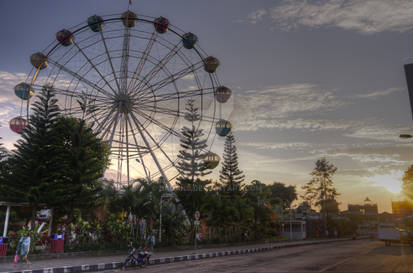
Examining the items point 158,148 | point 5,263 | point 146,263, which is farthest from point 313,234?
point 5,263

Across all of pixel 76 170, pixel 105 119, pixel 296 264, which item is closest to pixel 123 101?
pixel 105 119

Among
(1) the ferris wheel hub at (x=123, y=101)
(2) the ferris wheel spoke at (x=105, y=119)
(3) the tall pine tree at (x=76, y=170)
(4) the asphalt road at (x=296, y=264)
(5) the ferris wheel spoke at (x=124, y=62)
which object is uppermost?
(5) the ferris wheel spoke at (x=124, y=62)

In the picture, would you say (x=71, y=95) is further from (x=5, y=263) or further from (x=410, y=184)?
(x=410, y=184)

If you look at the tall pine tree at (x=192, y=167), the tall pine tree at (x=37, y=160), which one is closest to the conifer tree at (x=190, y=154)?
the tall pine tree at (x=192, y=167)

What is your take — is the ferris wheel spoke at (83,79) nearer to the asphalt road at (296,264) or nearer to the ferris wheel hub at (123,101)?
the ferris wheel hub at (123,101)

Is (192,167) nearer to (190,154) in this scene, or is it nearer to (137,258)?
(190,154)

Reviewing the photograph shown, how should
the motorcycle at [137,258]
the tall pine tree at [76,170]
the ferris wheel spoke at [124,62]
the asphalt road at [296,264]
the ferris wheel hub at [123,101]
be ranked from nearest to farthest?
the asphalt road at [296,264] → the motorcycle at [137,258] → the tall pine tree at [76,170] → the ferris wheel hub at [123,101] → the ferris wheel spoke at [124,62]

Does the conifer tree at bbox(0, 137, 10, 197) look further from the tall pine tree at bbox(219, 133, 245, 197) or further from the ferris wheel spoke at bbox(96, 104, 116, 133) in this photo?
the tall pine tree at bbox(219, 133, 245, 197)

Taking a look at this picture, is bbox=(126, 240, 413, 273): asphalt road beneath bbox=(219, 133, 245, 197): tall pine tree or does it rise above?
beneath

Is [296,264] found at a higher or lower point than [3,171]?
lower

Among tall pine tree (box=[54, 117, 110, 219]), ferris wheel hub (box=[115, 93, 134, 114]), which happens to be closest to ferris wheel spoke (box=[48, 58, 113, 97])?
ferris wheel hub (box=[115, 93, 134, 114])

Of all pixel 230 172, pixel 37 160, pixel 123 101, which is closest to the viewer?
pixel 37 160

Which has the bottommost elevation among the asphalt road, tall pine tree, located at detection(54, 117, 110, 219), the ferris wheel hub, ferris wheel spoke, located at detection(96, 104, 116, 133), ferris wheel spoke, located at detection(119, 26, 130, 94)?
the asphalt road

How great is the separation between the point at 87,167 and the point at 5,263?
641 cm
